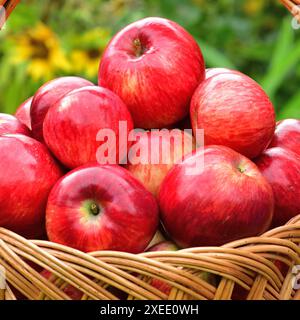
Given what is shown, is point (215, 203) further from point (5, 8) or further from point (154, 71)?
point (5, 8)

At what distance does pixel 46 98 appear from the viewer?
121cm

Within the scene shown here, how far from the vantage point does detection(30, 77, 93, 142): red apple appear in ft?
3.94

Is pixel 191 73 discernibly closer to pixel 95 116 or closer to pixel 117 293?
pixel 95 116

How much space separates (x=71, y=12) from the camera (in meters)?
2.50

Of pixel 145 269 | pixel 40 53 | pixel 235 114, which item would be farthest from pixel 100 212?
pixel 40 53

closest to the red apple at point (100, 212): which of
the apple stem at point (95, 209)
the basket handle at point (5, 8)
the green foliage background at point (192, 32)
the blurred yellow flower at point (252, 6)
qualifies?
the apple stem at point (95, 209)

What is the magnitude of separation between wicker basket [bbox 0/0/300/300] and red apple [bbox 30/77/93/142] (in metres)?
0.27

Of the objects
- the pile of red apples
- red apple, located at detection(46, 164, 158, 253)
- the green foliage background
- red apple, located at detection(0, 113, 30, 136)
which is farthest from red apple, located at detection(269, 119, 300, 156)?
the green foliage background

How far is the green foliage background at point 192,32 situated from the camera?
7.91 feet

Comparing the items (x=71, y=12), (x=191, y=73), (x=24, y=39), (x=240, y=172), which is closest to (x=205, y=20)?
(x=71, y=12)

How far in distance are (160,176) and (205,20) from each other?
5.67 feet

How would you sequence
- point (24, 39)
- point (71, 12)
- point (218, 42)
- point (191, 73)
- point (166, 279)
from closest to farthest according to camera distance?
point (166, 279) < point (191, 73) < point (24, 39) < point (71, 12) < point (218, 42)

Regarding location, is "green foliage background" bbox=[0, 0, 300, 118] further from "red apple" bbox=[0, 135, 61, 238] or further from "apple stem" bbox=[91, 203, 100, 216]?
"apple stem" bbox=[91, 203, 100, 216]

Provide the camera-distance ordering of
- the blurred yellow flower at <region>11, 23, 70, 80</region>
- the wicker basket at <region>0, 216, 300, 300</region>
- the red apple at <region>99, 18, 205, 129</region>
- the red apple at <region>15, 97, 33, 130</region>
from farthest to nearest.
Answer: the blurred yellow flower at <region>11, 23, 70, 80</region> < the red apple at <region>15, 97, 33, 130</region> < the red apple at <region>99, 18, 205, 129</region> < the wicker basket at <region>0, 216, 300, 300</region>
